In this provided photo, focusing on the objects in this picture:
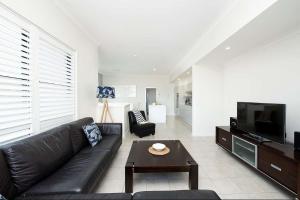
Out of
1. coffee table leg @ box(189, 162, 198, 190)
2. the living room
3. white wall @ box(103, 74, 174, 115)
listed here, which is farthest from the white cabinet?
coffee table leg @ box(189, 162, 198, 190)

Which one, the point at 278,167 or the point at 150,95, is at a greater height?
the point at 150,95

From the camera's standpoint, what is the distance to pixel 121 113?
4.78 meters

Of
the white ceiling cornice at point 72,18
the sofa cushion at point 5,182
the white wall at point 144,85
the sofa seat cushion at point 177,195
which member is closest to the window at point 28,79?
the sofa cushion at point 5,182

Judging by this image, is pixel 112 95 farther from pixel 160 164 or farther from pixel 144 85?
pixel 144 85

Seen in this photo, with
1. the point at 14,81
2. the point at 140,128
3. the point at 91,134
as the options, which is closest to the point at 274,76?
the point at 140,128

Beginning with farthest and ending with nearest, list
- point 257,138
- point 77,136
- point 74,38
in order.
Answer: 1. point 74,38
2. point 257,138
3. point 77,136

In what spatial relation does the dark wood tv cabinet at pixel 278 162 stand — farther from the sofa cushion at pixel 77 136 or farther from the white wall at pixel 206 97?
the sofa cushion at pixel 77 136

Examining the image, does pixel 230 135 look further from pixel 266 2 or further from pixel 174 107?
pixel 174 107

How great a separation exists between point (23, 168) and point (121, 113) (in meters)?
3.36

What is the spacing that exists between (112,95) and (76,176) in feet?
8.89

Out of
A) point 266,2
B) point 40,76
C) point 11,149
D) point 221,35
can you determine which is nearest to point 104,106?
point 40,76

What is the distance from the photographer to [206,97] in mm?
4887

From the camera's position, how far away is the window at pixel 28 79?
171 cm

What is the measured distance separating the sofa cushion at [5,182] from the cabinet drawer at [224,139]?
11.2ft
